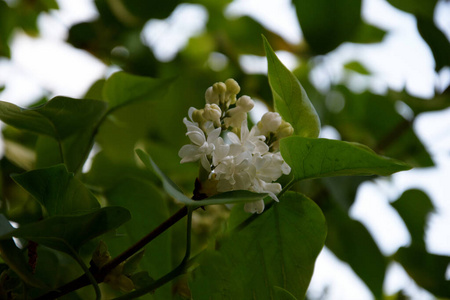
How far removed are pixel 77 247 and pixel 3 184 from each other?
19.8 inches

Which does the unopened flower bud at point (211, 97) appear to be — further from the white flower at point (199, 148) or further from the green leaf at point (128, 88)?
the green leaf at point (128, 88)

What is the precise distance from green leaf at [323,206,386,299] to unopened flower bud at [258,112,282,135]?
17.8 inches

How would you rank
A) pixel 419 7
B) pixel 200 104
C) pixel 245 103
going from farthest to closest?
pixel 200 104 < pixel 419 7 < pixel 245 103

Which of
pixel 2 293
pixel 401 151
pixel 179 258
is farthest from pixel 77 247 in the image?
pixel 401 151

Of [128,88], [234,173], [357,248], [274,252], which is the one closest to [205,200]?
[234,173]

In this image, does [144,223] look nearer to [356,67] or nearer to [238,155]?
[238,155]

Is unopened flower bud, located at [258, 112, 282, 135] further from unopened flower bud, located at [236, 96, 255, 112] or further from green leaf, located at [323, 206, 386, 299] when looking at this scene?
green leaf, located at [323, 206, 386, 299]

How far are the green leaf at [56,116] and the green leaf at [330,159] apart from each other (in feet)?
0.76

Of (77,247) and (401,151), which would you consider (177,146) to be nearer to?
(401,151)

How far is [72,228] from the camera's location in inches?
16.1

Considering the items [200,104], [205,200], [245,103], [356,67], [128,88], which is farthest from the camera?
[356,67]

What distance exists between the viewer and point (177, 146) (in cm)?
108

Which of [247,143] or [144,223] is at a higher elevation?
[247,143]

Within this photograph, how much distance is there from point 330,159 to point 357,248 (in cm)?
54
